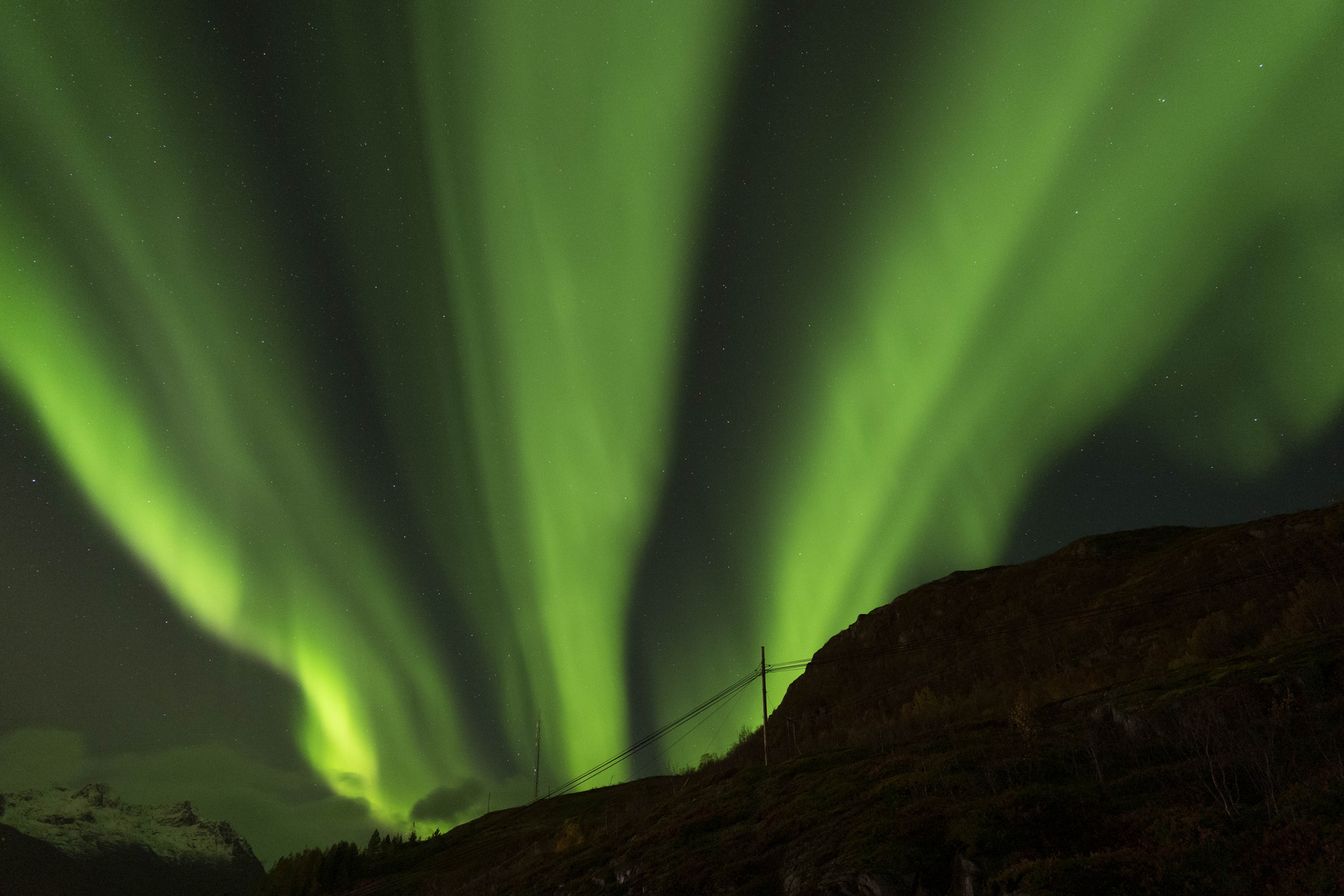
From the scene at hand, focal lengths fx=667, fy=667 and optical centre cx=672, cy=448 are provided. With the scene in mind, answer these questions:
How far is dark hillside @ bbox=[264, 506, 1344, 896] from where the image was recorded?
15.2m

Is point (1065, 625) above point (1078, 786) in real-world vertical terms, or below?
above

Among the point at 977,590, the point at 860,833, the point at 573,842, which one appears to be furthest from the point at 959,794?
the point at 977,590

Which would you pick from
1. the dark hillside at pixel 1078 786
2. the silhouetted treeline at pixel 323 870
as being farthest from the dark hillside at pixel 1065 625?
the silhouetted treeline at pixel 323 870

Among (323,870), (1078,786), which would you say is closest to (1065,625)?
(1078,786)

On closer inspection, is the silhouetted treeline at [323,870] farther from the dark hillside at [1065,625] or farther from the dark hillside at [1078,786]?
the dark hillside at [1065,625]

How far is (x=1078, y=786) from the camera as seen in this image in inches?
797

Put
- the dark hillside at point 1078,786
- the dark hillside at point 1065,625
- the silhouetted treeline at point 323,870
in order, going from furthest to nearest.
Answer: the silhouetted treeline at point 323,870 < the dark hillside at point 1065,625 < the dark hillside at point 1078,786

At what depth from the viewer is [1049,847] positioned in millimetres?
A: 16797

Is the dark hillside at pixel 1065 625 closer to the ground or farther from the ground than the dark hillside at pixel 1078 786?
farther from the ground

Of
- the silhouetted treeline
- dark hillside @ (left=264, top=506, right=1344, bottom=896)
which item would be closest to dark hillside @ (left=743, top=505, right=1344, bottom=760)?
dark hillside @ (left=264, top=506, right=1344, bottom=896)

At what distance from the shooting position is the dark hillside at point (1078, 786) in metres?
15.2

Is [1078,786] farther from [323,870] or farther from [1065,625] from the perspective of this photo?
[323,870]

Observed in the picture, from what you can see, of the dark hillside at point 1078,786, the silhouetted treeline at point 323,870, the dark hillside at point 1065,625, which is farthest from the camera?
the silhouetted treeline at point 323,870

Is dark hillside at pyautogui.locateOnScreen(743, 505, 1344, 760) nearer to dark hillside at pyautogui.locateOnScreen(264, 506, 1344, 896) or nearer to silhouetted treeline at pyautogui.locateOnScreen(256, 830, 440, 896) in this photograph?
dark hillside at pyautogui.locateOnScreen(264, 506, 1344, 896)
